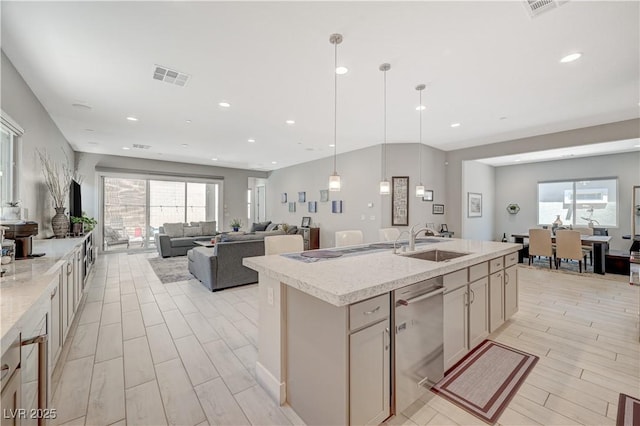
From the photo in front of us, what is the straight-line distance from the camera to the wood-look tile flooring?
70.7 inches

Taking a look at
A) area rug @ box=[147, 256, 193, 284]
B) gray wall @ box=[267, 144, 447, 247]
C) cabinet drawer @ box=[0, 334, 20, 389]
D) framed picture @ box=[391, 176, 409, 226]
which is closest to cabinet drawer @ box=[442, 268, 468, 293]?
cabinet drawer @ box=[0, 334, 20, 389]

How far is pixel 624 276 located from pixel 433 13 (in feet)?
22.1

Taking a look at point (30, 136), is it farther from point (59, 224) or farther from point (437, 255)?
point (437, 255)

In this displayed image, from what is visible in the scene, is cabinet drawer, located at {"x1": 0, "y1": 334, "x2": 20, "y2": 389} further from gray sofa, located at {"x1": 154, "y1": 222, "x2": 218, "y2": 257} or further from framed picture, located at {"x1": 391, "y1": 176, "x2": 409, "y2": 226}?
gray sofa, located at {"x1": 154, "y1": 222, "x2": 218, "y2": 257}

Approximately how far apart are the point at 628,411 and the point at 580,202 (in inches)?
318

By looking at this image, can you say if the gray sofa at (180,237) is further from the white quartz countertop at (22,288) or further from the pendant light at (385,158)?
the pendant light at (385,158)

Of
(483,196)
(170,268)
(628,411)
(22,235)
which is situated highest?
(483,196)

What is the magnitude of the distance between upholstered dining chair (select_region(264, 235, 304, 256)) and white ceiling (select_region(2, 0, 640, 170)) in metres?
1.95

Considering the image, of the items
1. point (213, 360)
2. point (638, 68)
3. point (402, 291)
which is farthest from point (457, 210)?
point (213, 360)

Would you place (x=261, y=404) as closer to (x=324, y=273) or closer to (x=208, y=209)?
(x=324, y=273)

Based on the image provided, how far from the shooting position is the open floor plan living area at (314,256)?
169 centimetres

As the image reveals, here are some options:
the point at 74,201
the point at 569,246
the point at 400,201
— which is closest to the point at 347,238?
the point at 400,201

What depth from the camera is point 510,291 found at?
315 cm

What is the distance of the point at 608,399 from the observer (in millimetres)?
1935
